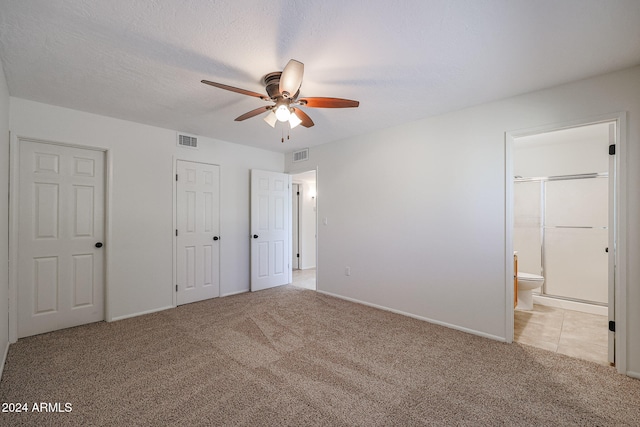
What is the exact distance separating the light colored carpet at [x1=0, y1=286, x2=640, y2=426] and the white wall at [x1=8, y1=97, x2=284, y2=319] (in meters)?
0.54

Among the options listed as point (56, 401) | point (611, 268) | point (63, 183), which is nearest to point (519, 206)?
point (611, 268)

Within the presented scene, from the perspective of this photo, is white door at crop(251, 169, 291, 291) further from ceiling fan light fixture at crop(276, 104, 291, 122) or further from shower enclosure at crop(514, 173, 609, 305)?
shower enclosure at crop(514, 173, 609, 305)

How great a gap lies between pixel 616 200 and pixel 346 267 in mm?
2934

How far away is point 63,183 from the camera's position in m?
3.10

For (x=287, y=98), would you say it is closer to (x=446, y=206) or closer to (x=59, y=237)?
(x=446, y=206)

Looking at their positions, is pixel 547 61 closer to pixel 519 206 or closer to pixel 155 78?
pixel 519 206

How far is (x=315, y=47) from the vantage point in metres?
1.94

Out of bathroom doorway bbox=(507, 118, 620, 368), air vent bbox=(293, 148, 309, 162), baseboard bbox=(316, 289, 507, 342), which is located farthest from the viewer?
air vent bbox=(293, 148, 309, 162)

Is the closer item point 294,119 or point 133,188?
point 294,119

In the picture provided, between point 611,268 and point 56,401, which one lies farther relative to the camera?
point 611,268

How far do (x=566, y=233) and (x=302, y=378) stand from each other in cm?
418

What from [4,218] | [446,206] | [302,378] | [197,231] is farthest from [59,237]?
[446,206]

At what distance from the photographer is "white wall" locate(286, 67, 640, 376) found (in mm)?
2320

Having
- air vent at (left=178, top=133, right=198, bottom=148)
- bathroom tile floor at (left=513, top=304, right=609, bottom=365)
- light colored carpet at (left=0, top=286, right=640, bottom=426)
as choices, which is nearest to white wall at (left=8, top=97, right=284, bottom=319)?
air vent at (left=178, top=133, right=198, bottom=148)
